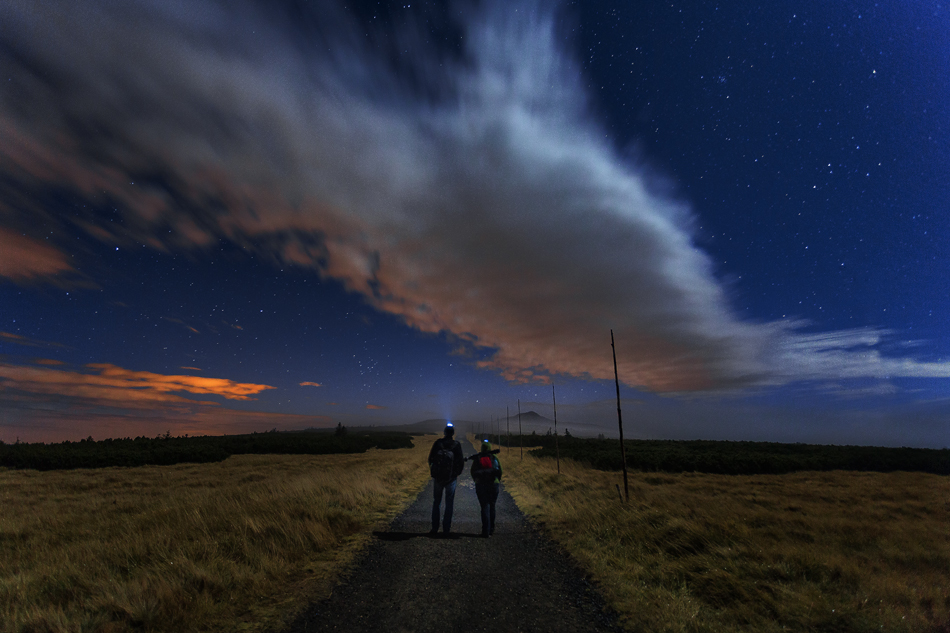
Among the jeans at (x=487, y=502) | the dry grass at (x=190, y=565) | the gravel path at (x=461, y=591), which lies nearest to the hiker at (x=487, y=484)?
the jeans at (x=487, y=502)

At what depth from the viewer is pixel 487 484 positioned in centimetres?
899

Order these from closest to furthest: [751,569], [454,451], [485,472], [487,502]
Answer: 1. [751,569]
2. [487,502]
3. [485,472]
4. [454,451]

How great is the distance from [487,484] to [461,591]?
349 centimetres

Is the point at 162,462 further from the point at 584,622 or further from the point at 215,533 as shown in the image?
the point at 584,622

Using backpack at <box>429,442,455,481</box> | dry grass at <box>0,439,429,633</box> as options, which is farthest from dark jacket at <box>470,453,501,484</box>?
dry grass at <box>0,439,429,633</box>

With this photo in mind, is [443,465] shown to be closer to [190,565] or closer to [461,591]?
[461,591]

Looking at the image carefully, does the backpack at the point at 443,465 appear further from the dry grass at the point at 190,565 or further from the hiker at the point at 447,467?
the dry grass at the point at 190,565

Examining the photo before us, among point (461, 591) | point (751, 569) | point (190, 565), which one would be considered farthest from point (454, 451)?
point (751, 569)

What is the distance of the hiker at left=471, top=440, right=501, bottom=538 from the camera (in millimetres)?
8836

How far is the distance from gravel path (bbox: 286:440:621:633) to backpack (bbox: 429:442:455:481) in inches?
52.6

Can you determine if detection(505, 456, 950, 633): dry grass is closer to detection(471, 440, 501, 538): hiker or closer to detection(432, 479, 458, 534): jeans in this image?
detection(471, 440, 501, 538): hiker

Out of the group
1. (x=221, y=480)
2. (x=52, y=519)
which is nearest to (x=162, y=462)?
(x=221, y=480)

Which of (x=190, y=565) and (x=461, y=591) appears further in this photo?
(x=190, y=565)

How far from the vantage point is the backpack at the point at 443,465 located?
30.6 ft
